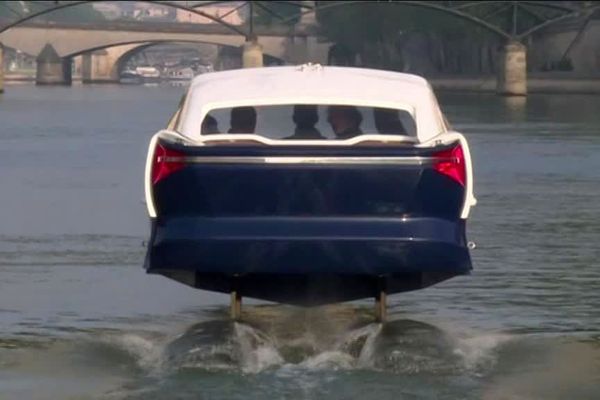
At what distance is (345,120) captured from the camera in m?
12.1

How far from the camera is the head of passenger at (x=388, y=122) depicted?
12.2 m

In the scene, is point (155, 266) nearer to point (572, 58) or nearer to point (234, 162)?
point (234, 162)

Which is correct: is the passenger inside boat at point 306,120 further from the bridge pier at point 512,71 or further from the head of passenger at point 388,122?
the bridge pier at point 512,71

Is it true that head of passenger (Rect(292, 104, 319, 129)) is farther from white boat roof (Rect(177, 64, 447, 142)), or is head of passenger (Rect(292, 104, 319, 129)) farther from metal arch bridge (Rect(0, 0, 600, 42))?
metal arch bridge (Rect(0, 0, 600, 42))

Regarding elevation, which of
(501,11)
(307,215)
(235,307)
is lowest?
(235,307)

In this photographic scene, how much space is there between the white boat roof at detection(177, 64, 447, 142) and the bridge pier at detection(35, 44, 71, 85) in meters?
121

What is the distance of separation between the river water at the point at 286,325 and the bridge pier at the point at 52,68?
110 metres

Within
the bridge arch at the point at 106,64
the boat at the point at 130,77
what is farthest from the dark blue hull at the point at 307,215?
the boat at the point at 130,77

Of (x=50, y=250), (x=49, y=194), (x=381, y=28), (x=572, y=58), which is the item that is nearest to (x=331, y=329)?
(x=50, y=250)

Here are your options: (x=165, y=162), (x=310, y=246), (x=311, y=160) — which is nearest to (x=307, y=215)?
(x=310, y=246)

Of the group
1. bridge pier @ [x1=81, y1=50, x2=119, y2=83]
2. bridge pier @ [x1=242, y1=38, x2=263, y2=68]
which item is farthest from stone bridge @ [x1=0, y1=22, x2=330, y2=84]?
bridge pier @ [x1=242, y1=38, x2=263, y2=68]

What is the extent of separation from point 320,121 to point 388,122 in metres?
0.44

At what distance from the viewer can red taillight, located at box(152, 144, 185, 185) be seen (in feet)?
35.1

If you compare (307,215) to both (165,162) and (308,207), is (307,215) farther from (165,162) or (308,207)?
(165,162)
